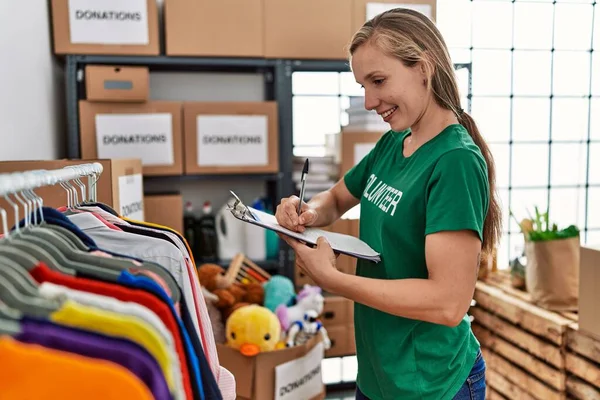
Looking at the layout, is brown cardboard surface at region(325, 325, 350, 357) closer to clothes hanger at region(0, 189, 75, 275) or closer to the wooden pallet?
the wooden pallet

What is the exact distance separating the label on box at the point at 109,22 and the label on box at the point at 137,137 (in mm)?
350

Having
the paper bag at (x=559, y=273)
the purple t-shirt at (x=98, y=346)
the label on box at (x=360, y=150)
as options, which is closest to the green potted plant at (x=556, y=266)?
the paper bag at (x=559, y=273)

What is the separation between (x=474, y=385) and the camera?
1.26 m

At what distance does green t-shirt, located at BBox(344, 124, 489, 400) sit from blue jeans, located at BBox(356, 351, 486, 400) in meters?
0.02

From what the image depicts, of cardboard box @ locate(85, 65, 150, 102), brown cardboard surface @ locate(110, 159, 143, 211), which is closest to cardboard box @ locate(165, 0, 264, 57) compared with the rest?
cardboard box @ locate(85, 65, 150, 102)

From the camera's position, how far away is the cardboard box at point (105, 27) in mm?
2412

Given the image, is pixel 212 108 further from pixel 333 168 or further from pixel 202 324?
pixel 202 324

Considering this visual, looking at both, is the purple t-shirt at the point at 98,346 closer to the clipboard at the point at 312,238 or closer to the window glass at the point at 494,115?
the clipboard at the point at 312,238

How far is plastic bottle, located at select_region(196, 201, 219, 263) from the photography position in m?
2.73

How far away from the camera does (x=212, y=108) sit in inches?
103

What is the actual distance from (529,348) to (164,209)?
1808mm

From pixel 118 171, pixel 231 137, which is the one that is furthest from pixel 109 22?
pixel 118 171

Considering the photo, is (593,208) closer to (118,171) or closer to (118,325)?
(118,171)

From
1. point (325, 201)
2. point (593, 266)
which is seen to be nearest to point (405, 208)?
point (325, 201)
